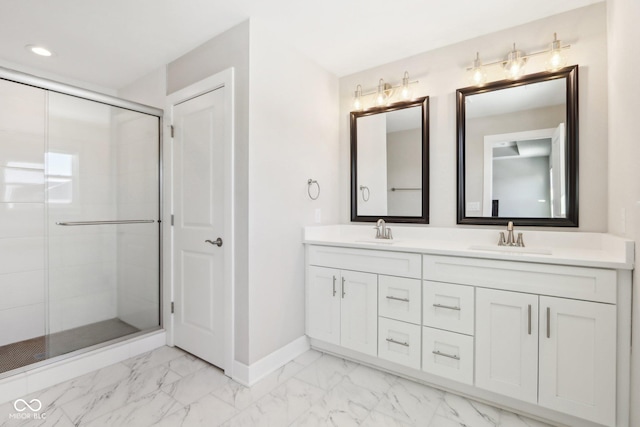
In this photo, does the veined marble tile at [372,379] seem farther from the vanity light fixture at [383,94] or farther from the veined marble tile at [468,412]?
the vanity light fixture at [383,94]

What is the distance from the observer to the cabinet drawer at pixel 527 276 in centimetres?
144

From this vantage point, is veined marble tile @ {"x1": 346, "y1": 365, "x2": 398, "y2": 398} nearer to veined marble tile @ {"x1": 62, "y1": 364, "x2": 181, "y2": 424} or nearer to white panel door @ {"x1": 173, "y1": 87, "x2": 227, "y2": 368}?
white panel door @ {"x1": 173, "y1": 87, "x2": 227, "y2": 368}

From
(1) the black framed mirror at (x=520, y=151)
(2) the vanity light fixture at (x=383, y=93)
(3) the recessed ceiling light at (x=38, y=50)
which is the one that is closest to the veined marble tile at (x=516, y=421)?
(1) the black framed mirror at (x=520, y=151)

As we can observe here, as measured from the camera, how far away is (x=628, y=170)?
4.73 feet

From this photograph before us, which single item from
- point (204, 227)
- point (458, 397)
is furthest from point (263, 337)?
point (458, 397)

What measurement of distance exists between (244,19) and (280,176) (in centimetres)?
105

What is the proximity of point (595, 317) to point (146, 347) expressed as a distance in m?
2.94

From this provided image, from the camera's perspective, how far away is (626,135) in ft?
4.81

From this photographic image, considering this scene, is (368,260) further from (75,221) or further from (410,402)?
(75,221)

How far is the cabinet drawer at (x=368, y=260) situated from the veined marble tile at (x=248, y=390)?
813 millimetres

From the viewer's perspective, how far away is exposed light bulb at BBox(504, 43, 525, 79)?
203cm

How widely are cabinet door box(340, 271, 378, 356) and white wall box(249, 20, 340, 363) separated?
15.4 inches

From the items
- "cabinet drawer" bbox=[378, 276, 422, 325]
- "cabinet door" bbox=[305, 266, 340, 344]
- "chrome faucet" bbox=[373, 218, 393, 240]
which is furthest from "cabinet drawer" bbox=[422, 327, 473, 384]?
"chrome faucet" bbox=[373, 218, 393, 240]

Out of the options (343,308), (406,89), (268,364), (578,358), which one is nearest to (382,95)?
(406,89)
